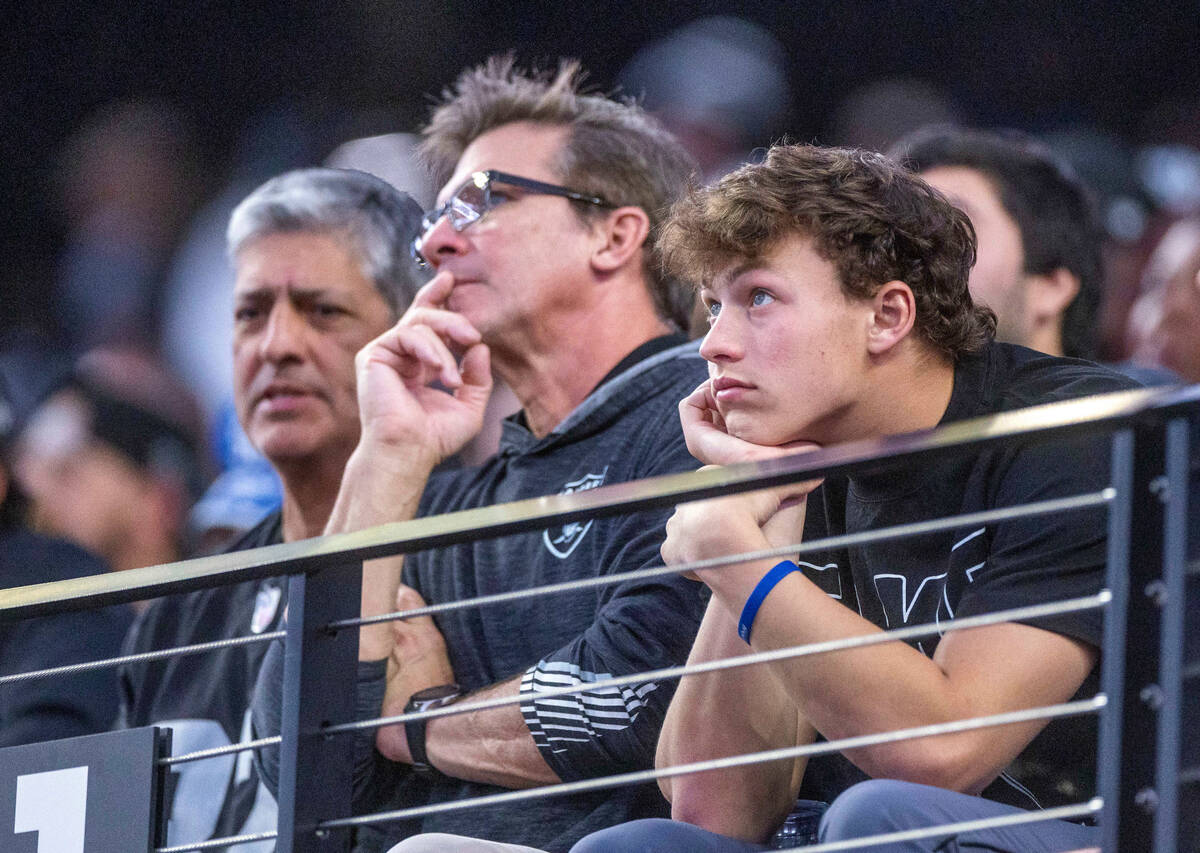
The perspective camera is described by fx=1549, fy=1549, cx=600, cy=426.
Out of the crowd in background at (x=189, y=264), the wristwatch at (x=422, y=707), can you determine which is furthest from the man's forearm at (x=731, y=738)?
the crowd in background at (x=189, y=264)

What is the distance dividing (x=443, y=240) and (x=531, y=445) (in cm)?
39

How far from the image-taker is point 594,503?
1380mm

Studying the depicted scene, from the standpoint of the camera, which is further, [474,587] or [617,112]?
[617,112]

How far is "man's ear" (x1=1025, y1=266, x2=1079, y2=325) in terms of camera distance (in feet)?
9.62

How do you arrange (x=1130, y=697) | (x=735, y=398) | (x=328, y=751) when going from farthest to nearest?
1. (x=735, y=398)
2. (x=328, y=751)
3. (x=1130, y=697)

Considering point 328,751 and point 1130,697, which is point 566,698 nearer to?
point 328,751


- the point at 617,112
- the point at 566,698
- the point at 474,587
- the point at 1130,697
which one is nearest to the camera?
the point at 1130,697

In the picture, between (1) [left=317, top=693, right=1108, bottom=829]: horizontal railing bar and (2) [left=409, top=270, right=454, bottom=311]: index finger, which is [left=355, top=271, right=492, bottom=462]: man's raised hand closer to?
(2) [left=409, top=270, right=454, bottom=311]: index finger

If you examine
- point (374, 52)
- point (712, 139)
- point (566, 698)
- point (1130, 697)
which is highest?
point (374, 52)

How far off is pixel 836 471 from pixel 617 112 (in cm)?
173

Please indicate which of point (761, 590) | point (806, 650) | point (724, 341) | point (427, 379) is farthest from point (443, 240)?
point (806, 650)

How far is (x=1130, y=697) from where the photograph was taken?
1.22 metres

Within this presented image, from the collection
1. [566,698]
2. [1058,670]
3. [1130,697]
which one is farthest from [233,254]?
[1130,697]

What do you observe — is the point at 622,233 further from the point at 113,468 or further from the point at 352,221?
the point at 113,468
